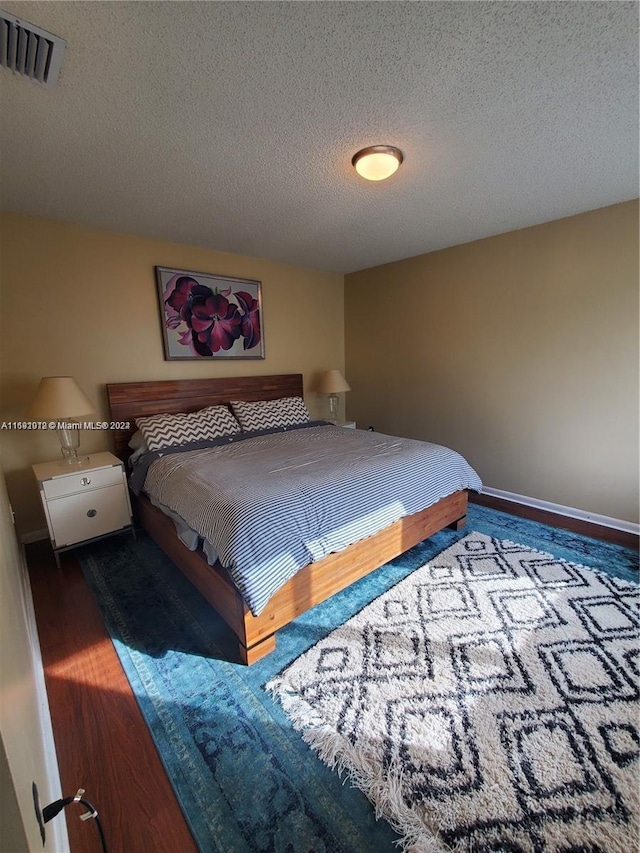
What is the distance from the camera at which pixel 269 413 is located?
3.40m

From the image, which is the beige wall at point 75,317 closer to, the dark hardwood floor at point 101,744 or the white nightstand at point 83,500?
the white nightstand at point 83,500

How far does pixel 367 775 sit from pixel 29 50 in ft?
8.69

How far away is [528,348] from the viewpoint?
294cm

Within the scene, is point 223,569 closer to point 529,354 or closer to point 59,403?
point 59,403

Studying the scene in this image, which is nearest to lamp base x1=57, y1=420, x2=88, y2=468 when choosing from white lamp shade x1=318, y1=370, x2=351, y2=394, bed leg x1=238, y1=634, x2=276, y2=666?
bed leg x1=238, y1=634, x2=276, y2=666

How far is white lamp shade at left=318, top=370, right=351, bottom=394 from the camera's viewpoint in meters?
3.96

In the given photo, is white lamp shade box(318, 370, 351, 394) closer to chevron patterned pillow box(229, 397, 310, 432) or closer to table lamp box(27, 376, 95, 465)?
chevron patterned pillow box(229, 397, 310, 432)

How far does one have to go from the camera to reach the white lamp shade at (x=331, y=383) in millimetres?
3961

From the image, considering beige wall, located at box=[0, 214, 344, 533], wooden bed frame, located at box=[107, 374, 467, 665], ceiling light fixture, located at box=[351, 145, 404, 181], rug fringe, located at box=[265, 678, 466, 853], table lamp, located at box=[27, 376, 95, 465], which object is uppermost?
ceiling light fixture, located at box=[351, 145, 404, 181]

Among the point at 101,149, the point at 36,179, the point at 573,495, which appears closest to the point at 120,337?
the point at 36,179

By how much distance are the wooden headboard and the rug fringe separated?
7.61 ft

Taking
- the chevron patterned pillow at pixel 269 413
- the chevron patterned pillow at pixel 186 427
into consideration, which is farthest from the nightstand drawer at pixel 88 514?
the chevron patterned pillow at pixel 269 413

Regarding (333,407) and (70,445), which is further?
(333,407)

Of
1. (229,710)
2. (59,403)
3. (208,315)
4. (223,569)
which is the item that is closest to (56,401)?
(59,403)
